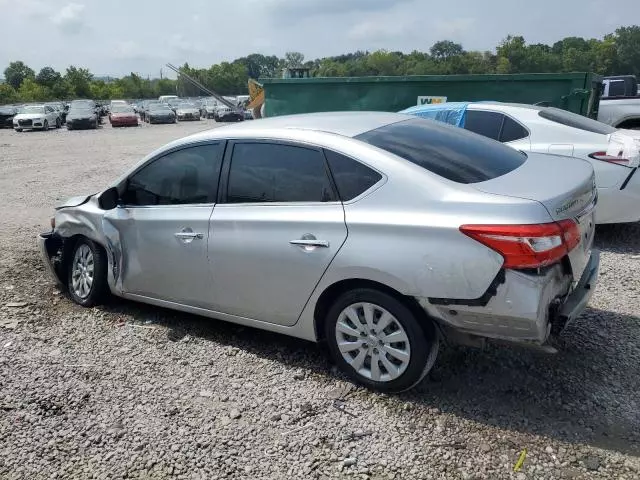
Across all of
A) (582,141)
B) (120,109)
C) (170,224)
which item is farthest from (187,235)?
(120,109)

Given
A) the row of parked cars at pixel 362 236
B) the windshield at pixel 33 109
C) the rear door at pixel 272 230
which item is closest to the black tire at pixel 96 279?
the row of parked cars at pixel 362 236

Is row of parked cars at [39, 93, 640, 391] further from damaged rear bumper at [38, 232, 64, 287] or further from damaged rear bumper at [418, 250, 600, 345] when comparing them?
damaged rear bumper at [38, 232, 64, 287]

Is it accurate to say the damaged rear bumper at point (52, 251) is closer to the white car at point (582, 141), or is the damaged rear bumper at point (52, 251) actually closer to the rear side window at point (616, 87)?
the white car at point (582, 141)

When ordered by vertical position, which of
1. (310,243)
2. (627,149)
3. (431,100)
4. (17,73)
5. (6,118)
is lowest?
(6,118)

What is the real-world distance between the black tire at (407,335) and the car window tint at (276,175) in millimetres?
→ 622

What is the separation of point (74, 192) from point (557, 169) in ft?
31.6

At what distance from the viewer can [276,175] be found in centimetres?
357

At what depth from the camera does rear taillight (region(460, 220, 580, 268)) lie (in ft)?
8.90

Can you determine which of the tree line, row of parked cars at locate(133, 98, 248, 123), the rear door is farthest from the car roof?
the tree line

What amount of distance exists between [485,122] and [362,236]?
3878 mm

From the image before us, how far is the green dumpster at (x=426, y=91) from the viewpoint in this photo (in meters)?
8.13

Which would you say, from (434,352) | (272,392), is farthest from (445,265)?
(272,392)

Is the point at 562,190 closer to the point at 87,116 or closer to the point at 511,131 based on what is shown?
the point at 511,131

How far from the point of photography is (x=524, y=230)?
2713 millimetres
